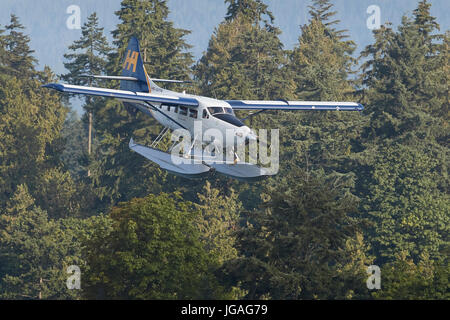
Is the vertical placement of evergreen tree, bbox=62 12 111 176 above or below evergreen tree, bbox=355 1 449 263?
above

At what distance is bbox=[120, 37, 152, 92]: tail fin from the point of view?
47500mm

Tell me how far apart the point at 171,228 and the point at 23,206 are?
36746 millimetres

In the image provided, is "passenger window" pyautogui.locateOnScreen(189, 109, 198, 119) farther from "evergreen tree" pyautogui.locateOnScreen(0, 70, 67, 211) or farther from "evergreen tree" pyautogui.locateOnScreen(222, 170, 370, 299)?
"evergreen tree" pyautogui.locateOnScreen(0, 70, 67, 211)

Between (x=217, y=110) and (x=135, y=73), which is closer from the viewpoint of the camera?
(x=217, y=110)

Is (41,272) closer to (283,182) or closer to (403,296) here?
(283,182)

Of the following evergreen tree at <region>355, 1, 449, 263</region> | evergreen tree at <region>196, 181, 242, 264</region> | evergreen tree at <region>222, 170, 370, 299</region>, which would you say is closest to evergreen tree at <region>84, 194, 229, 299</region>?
evergreen tree at <region>222, 170, 370, 299</region>

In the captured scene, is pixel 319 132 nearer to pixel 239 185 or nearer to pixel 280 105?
pixel 239 185

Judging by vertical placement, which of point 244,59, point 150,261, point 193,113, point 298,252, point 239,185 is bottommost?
point 150,261

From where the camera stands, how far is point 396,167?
2837 inches

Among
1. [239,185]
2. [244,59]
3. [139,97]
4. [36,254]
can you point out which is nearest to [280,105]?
[139,97]

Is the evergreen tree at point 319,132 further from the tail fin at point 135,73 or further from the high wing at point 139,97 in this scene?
the high wing at point 139,97

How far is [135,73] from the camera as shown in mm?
48281

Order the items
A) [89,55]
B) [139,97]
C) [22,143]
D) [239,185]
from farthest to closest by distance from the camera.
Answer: [89,55], [22,143], [239,185], [139,97]
